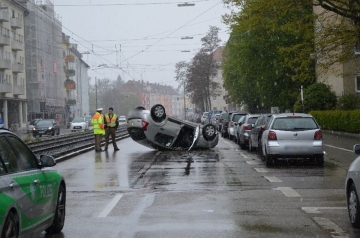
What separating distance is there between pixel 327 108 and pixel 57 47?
51.1 meters

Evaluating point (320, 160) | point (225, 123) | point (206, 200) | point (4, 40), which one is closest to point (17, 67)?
point (4, 40)

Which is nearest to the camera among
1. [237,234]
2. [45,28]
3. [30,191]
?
[30,191]

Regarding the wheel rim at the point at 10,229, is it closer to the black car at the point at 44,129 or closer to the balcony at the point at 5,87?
the black car at the point at 44,129

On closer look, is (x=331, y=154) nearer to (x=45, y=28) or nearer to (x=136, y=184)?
(x=136, y=184)

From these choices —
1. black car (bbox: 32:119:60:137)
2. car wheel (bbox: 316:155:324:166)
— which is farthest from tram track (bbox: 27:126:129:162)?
black car (bbox: 32:119:60:137)

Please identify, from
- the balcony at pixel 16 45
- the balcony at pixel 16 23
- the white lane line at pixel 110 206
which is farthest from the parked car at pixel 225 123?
the balcony at pixel 16 23

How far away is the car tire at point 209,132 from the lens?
26562mm

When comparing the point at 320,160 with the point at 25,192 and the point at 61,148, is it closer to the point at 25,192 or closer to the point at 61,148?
the point at 25,192

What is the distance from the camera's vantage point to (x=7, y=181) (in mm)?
6543

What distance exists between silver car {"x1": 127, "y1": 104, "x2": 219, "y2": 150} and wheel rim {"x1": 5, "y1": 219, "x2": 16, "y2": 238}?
1843cm

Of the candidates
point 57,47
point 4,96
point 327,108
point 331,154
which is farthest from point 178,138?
point 57,47

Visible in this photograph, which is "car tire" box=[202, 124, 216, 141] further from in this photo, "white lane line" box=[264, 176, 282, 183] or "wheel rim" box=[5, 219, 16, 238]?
"wheel rim" box=[5, 219, 16, 238]

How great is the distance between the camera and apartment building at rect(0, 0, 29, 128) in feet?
238

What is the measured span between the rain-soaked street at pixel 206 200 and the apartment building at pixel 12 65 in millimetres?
54542
